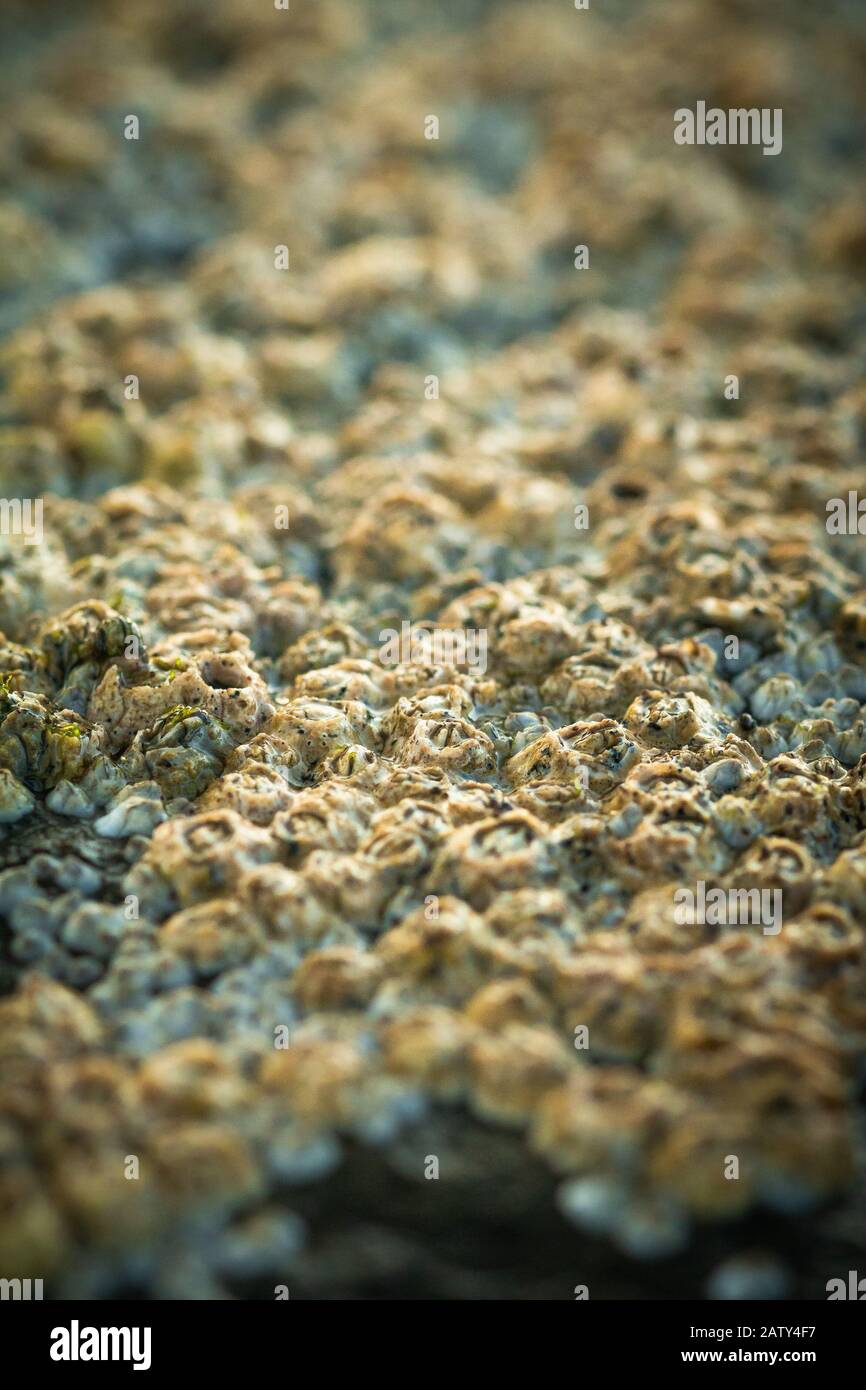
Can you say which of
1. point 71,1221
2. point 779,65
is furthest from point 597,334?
point 71,1221

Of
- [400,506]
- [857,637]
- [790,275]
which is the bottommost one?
[857,637]

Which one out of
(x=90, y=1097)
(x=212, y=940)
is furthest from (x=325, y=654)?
(x=90, y=1097)

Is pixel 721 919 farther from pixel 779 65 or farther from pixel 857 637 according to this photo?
pixel 779 65

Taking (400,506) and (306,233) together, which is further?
(306,233)

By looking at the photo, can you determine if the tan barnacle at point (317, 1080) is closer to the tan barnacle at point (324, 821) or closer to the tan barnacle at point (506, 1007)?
the tan barnacle at point (506, 1007)

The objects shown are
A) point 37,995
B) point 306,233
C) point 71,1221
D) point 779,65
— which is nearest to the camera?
point 71,1221

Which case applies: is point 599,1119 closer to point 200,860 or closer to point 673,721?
point 200,860

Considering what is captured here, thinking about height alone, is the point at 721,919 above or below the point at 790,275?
below

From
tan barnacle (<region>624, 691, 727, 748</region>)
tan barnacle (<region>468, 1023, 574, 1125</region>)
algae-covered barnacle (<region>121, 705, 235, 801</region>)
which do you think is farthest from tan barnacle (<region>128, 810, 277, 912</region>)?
tan barnacle (<region>624, 691, 727, 748</region>)
